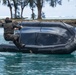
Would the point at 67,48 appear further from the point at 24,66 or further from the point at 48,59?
the point at 24,66

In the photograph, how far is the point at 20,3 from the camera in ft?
277

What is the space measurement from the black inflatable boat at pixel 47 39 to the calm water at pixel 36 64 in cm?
37

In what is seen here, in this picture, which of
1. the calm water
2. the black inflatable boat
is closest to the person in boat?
the calm water

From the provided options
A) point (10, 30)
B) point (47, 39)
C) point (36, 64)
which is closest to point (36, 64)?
point (36, 64)

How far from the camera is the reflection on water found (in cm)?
1691

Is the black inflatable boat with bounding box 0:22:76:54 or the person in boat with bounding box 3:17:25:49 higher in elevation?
the person in boat with bounding box 3:17:25:49

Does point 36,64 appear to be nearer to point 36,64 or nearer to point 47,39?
Answer: point 36,64

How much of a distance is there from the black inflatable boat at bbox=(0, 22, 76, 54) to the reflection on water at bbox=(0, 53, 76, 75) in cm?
45

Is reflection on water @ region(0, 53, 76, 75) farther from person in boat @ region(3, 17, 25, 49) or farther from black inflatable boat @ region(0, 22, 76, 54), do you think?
person in boat @ region(3, 17, 25, 49)

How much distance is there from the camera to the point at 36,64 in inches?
768

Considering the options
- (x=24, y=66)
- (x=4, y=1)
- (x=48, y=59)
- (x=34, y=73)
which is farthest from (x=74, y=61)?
(x=4, y=1)

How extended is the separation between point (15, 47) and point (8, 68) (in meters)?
6.34

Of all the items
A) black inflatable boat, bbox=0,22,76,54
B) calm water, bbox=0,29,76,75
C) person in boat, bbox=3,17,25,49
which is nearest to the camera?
calm water, bbox=0,29,76,75

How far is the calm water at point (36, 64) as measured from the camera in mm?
16906
